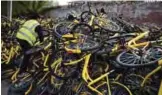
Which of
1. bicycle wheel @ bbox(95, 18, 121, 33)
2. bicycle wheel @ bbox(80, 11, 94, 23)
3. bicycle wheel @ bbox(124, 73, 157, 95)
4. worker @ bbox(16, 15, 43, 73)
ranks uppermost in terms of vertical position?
bicycle wheel @ bbox(80, 11, 94, 23)

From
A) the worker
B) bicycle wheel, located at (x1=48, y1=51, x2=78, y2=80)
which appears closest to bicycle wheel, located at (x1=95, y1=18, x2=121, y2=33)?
the worker

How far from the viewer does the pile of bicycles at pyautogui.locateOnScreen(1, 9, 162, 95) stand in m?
5.64

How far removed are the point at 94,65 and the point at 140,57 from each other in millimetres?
979

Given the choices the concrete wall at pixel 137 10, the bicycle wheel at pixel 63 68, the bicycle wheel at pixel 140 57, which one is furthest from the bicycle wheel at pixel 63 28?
the bicycle wheel at pixel 140 57

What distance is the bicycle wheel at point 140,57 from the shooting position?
5453mm

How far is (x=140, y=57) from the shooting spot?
561 cm

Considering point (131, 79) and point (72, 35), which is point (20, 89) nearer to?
point (72, 35)

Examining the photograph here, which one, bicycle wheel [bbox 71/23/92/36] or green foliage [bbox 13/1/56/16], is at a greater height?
bicycle wheel [bbox 71/23/92/36]

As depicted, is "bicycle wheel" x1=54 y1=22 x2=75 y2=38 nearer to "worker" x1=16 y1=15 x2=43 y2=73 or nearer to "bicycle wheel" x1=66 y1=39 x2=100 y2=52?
"worker" x1=16 y1=15 x2=43 y2=73

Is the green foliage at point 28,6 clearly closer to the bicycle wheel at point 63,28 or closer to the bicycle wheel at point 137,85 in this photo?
A: the bicycle wheel at point 63,28

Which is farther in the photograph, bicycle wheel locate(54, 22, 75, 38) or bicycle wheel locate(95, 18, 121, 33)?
bicycle wheel locate(95, 18, 121, 33)

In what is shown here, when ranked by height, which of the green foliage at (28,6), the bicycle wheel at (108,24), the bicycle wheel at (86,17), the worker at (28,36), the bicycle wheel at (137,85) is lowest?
the green foliage at (28,6)

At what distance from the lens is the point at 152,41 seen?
612 cm

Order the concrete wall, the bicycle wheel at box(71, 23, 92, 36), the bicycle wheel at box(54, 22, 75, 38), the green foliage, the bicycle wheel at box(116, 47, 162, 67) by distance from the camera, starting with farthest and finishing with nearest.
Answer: the green foliage
the concrete wall
the bicycle wheel at box(54, 22, 75, 38)
the bicycle wheel at box(71, 23, 92, 36)
the bicycle wheel at box(116, 47, 162, 67)
